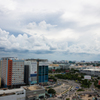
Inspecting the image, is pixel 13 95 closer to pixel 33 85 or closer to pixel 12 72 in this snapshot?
pixel 33 85

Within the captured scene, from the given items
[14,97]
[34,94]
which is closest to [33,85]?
[34,94]

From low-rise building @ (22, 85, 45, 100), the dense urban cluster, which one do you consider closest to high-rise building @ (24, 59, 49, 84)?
the dense urban cluster

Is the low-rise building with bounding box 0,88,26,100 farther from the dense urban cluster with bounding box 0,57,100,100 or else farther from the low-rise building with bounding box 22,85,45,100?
the low-rise building with bounding box 22,85,45,100

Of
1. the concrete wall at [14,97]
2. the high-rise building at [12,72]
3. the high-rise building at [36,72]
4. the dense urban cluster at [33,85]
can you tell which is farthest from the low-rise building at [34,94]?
the high-rise building at [36,72]

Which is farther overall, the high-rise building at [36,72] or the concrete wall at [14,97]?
the high-rise building at [36,72]

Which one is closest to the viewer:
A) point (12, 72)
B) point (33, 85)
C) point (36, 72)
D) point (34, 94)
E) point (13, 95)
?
point (13, 95)

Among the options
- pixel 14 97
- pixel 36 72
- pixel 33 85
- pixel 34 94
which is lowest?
pixel 34 94

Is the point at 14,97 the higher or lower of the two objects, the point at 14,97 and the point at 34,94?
the higher

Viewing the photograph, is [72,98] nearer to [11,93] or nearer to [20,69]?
[11,93]

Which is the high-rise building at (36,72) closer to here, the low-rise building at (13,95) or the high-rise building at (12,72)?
the high-rise building at (12,72)
